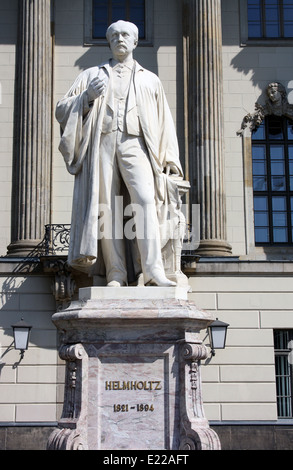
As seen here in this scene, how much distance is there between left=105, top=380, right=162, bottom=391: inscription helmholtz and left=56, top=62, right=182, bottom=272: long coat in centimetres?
126

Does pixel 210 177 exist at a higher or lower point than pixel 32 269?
higher

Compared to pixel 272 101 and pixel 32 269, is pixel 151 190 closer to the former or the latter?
pixel 32 269

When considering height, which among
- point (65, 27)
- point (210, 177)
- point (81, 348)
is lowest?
point (81, 348)

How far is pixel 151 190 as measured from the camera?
8359 mm

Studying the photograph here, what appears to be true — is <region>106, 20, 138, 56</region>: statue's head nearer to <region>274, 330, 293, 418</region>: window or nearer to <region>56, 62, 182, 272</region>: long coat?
<region>56, 62, 182, 272</region>: long coat

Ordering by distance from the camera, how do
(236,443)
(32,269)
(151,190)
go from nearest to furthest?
(151,190), (236,443), (32,269)

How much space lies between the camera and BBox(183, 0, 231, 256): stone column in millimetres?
23094

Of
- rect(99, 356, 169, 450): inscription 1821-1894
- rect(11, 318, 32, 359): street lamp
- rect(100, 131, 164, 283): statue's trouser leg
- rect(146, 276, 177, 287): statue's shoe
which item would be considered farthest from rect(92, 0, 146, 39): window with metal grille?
rect(99, 356, 169, 450): inscription 1821-1894

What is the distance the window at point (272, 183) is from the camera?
24.9 metres

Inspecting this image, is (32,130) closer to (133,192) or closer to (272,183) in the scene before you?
(272,183)

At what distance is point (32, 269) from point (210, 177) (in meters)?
5.51

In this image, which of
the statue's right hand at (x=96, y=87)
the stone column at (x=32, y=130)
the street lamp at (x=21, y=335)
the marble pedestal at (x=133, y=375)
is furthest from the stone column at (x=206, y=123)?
the marble pedestal at (x=133, y=375)

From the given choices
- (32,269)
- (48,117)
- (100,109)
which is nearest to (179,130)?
(48,117)

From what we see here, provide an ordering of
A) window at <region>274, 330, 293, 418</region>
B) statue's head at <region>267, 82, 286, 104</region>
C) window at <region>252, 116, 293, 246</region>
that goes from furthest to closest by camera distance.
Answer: statue's head at <region>267, 82, 286, 104</region> → window at <region>252, 116, 293, 246</region> → window at <region>274, 330, 293, 418</region>
